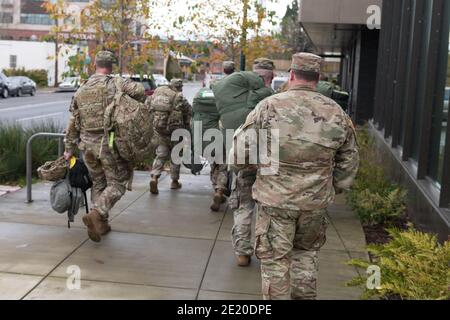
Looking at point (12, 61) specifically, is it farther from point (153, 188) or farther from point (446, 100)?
point (446, 100)

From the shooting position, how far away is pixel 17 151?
30.9ft

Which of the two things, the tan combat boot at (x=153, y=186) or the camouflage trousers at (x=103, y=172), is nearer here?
the camouflage trousers at (x=103, y=172)

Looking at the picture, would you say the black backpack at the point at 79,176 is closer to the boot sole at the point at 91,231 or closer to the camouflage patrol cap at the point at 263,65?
the boot sole at the point at 91,231

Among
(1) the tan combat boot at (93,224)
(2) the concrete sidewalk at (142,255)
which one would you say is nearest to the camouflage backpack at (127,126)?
(1) the tan combat boot at (93,224)

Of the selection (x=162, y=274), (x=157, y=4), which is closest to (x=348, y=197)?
(x=162, y=274)

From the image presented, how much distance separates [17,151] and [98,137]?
397 cm

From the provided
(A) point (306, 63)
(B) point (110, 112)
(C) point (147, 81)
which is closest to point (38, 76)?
(C) point (147, 81)

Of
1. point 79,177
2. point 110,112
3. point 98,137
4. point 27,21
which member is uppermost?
point 27,21

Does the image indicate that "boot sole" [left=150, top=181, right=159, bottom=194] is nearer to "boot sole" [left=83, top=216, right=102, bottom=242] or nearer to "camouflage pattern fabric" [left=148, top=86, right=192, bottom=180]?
"camouflage pattern fabric" [left=148, top=86, right=192, bottom=180]

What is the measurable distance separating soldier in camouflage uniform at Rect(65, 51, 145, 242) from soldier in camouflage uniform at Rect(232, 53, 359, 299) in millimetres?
2247

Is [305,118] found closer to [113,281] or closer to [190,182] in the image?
[113,281]

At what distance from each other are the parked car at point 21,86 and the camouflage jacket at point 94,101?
3015 cm

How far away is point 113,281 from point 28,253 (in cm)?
108

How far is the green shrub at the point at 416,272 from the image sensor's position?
3844 millimetres
